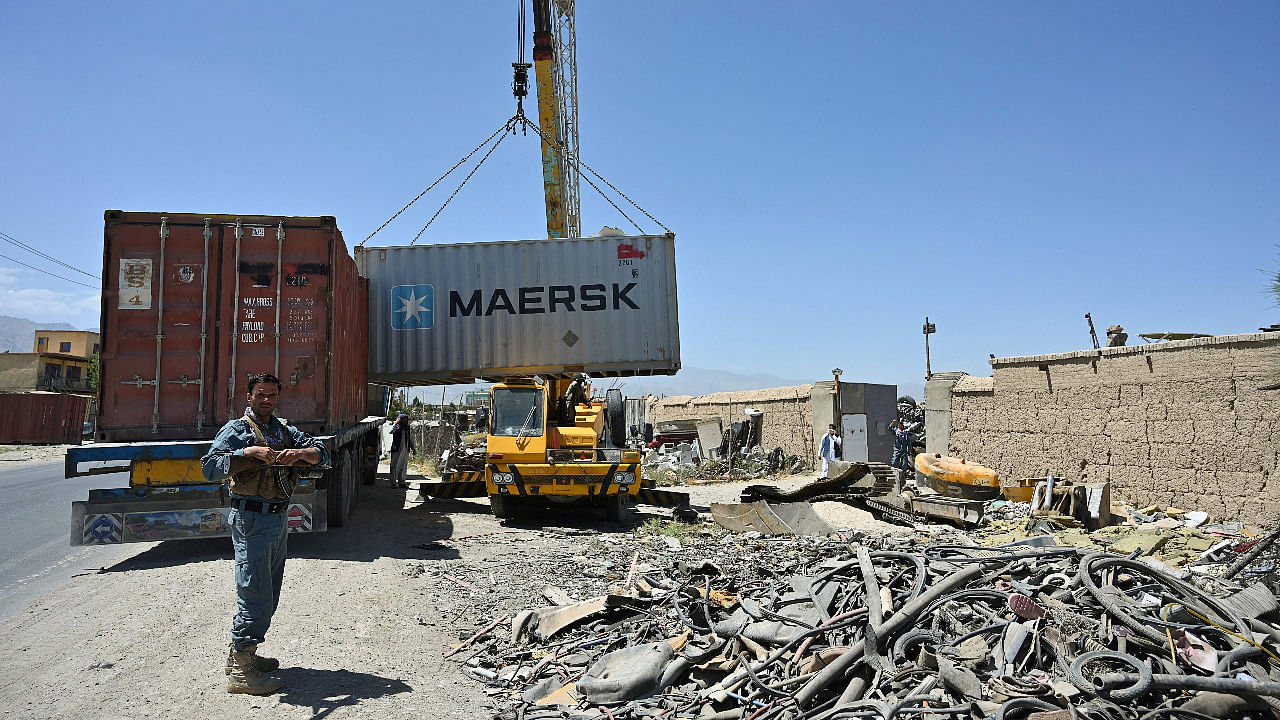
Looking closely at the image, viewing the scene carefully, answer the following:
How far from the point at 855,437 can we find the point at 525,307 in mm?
9962

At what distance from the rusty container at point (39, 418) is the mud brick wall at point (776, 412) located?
25.5m

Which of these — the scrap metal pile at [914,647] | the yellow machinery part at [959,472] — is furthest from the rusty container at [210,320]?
the yellow machinery part at [959,472]

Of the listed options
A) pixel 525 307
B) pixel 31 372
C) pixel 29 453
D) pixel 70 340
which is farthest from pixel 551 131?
pixel 70 340

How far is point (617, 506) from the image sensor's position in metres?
11.0

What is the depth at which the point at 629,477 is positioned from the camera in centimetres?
1080

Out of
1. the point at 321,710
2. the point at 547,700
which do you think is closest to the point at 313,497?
the point at 321,710

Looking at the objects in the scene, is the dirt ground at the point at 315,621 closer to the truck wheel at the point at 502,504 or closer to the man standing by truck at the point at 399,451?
the truck wheel at the point at 502,504

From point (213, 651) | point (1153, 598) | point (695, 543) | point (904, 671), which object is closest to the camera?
point (904, 671)

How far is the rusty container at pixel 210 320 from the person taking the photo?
8156 millimetres

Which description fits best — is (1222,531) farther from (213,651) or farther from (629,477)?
(213,651)

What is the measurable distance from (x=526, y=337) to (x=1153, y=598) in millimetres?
9347

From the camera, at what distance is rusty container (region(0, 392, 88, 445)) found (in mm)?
32406

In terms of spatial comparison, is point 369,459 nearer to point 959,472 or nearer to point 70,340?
point 959,472

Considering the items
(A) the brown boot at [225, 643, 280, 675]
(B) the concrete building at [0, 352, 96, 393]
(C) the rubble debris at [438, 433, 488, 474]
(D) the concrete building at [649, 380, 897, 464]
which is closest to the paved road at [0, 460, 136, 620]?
(A) the brown boot at [225, 643, 280, 675]
